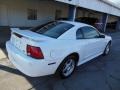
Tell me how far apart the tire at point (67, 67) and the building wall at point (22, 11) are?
38.6 ft

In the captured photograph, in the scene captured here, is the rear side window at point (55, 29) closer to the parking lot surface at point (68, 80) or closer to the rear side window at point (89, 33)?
the rear side window at point (89, 33)

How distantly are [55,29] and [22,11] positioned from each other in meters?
12.2

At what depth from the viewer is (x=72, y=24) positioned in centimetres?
507

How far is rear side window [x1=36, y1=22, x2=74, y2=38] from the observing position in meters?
4.60

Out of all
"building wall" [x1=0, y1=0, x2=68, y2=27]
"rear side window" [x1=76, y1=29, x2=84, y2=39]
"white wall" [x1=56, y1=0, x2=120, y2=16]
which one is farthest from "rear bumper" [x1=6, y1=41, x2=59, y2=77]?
"building wall" [x1=0, y1=0, x2=68, y2=27]

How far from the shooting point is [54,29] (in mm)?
4832

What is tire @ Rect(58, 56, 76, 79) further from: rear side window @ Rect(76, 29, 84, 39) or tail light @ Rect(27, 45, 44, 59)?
tail light @ Rect(27, 45, 44, 59)

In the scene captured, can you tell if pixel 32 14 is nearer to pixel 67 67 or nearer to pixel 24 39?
pixel 67 67

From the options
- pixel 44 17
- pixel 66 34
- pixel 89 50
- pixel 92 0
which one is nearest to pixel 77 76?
pixel 89 50

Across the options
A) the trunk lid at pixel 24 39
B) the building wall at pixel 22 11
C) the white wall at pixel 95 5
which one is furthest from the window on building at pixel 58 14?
the trunk lid at pixel 24 39

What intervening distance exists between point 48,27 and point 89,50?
5.19ft

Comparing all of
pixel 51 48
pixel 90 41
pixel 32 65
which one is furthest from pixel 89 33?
pixel 32 65

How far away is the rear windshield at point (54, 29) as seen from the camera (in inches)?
181

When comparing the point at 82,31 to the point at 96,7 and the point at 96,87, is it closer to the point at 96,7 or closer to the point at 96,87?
the point at 96,87
